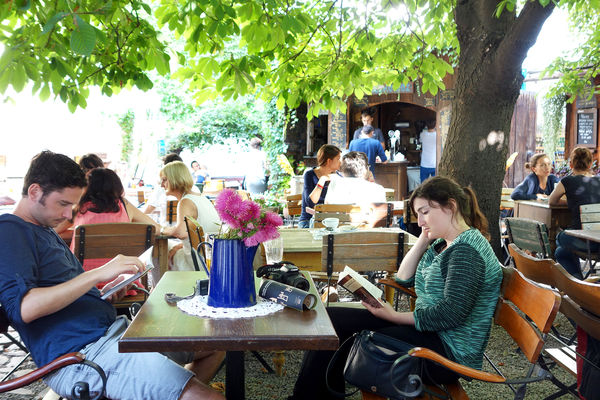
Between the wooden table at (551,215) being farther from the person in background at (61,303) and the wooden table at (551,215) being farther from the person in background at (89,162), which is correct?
the person in background at (61,303)

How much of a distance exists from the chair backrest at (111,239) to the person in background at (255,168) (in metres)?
7.90

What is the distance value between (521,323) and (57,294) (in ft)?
5.50

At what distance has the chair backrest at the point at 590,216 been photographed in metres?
5.50

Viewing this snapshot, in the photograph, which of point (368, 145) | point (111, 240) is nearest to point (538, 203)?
point (368, 145)

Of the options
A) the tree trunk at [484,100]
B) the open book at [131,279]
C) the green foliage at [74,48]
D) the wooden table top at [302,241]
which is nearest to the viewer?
the open book at [131,279]

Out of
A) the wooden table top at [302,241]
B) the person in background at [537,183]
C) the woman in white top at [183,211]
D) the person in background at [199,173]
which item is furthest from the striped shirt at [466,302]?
the person in background at [199,173]

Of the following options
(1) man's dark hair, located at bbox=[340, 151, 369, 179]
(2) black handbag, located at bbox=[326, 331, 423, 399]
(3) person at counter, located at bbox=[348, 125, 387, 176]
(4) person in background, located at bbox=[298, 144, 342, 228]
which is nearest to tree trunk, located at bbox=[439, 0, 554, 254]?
(1) man's dark hair, located at bbox=[340, 151, 369, 179]

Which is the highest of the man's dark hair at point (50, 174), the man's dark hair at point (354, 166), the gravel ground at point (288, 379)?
the man's dark hair at point (354, 166)

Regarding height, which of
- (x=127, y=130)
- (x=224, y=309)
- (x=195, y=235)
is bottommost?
(x=224, y=309)

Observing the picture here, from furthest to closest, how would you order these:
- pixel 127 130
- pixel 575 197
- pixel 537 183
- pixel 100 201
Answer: pixel 127 130
pixel 537 183
pixel 575 197
pixel 100 201

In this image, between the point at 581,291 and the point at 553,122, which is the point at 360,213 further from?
the point at 553,122

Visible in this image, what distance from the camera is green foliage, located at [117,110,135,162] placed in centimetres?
1989

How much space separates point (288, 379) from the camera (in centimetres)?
352

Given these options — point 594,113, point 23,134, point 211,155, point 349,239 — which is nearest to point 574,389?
point 349,239
